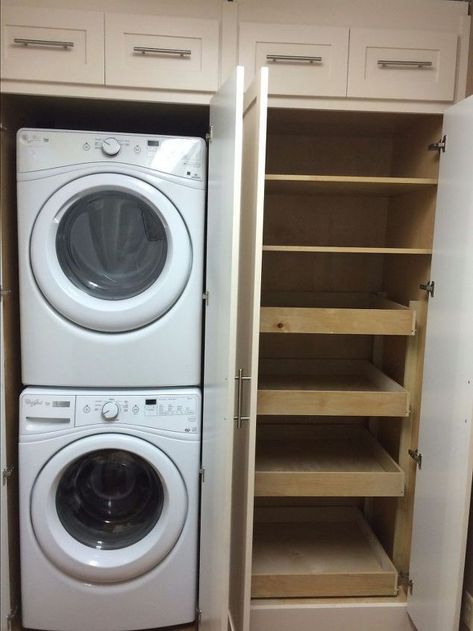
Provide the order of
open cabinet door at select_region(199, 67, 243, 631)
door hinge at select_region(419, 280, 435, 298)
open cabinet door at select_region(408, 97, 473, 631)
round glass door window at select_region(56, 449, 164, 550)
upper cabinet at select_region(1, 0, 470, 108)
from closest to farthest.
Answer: open cabinet door at select_region(199, 67, 243, 631) < open cabinet door at select_region(408, 97, 473, 631) < upper cabinet at select_region(1, 0, 470, 108) < door hinge at select_region(419, 280, 435, 298) < round glass door window at select_region(56, 449, 164, 550)

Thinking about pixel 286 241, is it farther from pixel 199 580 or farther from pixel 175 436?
pixel 199 580

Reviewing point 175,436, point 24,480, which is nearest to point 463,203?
point 175,436

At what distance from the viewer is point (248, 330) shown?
1.49 metres

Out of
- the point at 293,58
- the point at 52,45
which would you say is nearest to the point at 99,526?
the point at 52,45

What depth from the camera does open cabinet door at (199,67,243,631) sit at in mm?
1317

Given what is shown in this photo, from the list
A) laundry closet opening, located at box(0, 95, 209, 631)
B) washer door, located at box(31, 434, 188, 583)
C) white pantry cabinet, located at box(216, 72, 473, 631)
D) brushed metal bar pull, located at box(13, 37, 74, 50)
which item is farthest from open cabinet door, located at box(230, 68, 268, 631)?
brushed metal bar pull, located at box(13, 37, 74, 50)

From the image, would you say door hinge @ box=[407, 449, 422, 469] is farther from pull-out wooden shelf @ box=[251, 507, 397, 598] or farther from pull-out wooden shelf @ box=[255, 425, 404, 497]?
pull-out wooden shelf @ box=[251, 507, 397, 598]

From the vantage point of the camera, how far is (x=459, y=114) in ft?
5.10

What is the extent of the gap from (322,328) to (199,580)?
0.98 metres

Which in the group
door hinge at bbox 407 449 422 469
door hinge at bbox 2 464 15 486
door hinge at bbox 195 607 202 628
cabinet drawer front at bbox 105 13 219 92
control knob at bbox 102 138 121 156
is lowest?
door hinge at bbox 195 607 202 628

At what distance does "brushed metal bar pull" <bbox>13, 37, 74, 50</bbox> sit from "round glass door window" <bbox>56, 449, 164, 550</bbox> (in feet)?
4.27

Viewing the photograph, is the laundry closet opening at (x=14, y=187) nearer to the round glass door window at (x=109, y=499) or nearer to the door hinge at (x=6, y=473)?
the door hinge at (x=6, y=473)

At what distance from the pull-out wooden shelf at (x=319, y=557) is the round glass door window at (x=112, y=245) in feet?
3.64

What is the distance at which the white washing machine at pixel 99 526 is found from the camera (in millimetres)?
1727
